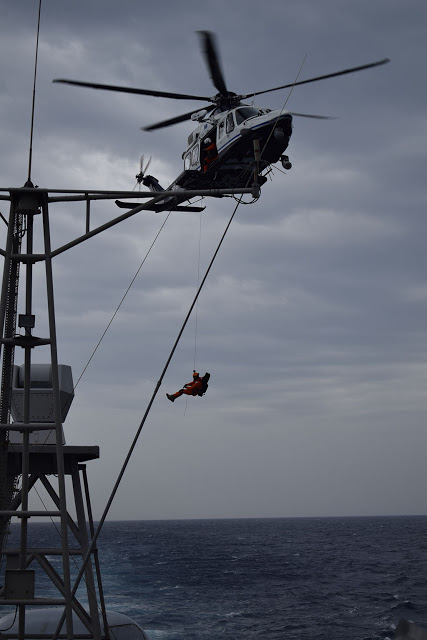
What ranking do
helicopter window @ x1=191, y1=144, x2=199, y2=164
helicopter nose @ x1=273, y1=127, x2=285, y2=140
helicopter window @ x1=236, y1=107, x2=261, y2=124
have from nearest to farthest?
helicopter nose @ x1=273, y1=127, x2=285, y2=140, helicopter window @ x1=236, y1=107, x2=261, y2=124, helicopter window @ x1=191, y1=144, x2=199, y2=164

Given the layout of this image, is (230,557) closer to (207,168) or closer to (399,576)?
(399,576)

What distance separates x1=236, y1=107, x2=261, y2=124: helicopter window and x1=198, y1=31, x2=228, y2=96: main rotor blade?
Result: 5.84ft

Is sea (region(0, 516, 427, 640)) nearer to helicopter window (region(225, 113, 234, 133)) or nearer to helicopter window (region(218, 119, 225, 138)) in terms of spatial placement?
helicopter window (region(218, 119, 225, 138))

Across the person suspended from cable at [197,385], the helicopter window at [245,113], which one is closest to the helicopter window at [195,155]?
the helicopter window at [245,113]

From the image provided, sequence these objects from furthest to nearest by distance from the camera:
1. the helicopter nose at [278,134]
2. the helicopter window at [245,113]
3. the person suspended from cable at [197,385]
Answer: the helicopter window at [245,113] < the helicopter nose at [278,134] < the person suspended from cable at [197,385]

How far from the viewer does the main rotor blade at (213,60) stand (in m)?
23.3

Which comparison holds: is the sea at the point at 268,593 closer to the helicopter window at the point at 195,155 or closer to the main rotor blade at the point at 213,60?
the helicopter window at the point at 195,155

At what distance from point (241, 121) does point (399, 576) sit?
56535mm

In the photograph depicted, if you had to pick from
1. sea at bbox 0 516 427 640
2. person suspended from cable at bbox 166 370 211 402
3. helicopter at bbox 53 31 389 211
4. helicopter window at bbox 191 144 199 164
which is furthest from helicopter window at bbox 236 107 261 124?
sea at bbox 0 516 427 640

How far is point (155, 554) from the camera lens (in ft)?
326

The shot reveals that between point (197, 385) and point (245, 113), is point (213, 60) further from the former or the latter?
point (197, 385)

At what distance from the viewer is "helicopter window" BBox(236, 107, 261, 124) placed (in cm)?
2483

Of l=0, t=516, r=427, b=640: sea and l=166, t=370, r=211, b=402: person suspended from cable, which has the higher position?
l=166, t=370, r=211, b=402: person suspended from cable

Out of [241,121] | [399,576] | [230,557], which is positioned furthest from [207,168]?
[230,557]
